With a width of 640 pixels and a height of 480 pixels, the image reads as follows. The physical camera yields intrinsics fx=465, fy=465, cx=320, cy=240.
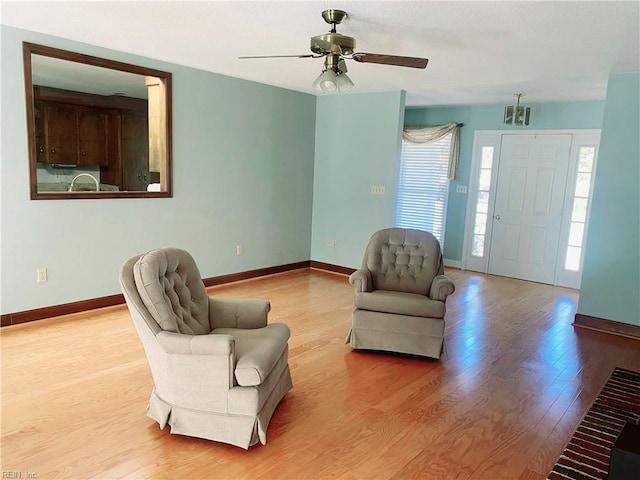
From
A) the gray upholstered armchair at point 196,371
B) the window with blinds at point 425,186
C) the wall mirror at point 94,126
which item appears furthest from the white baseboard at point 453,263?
the gray upholstered armchair at point 196,371

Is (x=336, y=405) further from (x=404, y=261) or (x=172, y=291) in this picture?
(x=404, y=261)

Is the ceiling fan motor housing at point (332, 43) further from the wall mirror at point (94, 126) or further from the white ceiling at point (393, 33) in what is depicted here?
the wall mirror at point (94, 126)

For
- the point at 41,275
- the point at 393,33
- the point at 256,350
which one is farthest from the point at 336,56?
the point at 41,275

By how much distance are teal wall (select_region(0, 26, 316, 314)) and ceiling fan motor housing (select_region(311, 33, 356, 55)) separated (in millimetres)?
2294

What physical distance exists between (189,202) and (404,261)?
2.51 metres

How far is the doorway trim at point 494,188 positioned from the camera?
20.3 feet

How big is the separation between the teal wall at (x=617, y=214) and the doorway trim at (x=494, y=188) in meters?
1.87

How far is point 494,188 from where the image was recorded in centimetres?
691

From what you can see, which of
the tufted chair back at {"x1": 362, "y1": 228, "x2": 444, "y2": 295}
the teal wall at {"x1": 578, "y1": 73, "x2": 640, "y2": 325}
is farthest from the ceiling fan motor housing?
the teal wall at {"x1": 578, "y1": 73, "x2": 640, "y2": 325}

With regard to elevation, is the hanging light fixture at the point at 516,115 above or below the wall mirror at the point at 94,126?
above

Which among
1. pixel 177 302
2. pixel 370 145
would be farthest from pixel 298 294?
pixel 177 302

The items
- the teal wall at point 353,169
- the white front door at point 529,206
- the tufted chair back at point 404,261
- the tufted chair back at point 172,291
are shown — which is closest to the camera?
the tufted chair back at point 172,291

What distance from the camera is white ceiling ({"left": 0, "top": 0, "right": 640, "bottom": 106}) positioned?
2887 mm

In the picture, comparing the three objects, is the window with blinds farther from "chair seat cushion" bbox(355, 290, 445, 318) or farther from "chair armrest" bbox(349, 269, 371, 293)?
"chair seat cushion" bbox(355, 290, 445, 318)
